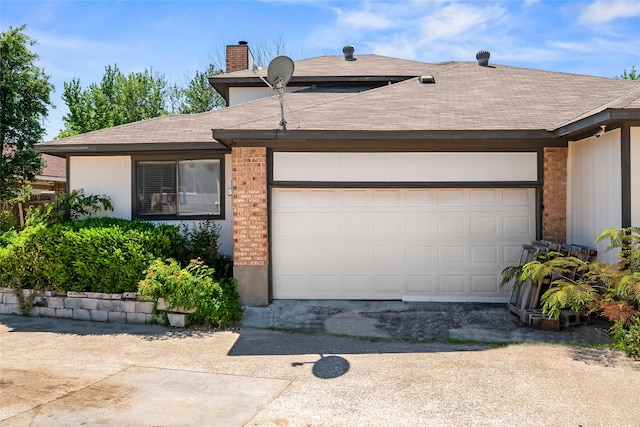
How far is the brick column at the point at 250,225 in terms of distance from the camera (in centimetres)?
866

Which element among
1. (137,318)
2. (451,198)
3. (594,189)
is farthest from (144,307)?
(594,189)

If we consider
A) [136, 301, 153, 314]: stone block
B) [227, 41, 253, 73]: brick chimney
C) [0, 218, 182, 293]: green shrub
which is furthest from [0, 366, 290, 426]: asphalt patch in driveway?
[227, 41, 253, 73]: brick chimney

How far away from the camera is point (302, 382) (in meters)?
5.45

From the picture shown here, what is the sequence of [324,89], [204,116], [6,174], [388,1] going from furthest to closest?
[6,174]
[324,89]
[204,116]
[388,1]

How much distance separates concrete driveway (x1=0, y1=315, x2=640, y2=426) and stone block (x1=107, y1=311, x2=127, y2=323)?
2.71 ft

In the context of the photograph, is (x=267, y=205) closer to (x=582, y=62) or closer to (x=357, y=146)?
(x=357, y=146)

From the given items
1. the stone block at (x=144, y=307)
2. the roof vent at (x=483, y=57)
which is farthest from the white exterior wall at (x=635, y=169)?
the stone block at (x=144, y=307)

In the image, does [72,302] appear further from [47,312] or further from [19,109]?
[19,109]

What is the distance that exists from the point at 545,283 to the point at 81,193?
29.1 feet

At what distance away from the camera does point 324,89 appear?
13.8 meters

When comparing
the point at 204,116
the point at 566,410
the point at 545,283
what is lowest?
the point at 566,410

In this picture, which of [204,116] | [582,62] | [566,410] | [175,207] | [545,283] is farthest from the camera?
[582,62]

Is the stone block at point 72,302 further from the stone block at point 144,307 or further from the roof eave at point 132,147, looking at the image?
the roof eave at point 132,147

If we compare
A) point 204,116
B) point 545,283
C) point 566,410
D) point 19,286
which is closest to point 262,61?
point 204,116
